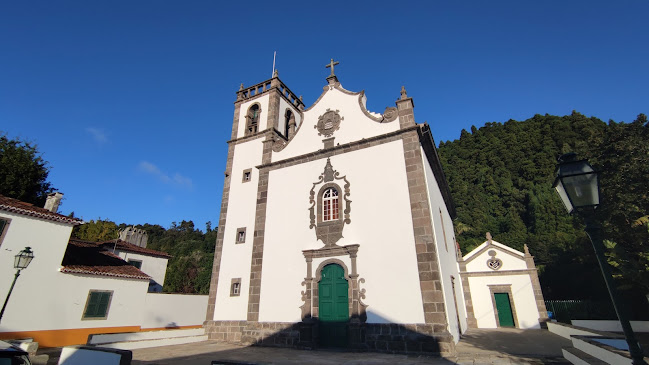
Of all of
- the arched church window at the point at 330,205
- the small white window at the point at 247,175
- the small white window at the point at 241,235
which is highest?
the small white window at the point at 247,175

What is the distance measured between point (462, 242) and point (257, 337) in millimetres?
32627

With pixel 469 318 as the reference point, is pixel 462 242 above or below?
above

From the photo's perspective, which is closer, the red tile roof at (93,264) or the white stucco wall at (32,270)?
the white stucco wall at (32,270)

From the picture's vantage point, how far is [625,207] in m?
16.8

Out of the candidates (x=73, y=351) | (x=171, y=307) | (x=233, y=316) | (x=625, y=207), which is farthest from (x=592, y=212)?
(x=171, y=307)

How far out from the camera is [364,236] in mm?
11562

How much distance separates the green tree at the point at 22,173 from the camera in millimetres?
20219

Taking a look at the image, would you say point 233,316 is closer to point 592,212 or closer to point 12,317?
point 12,317

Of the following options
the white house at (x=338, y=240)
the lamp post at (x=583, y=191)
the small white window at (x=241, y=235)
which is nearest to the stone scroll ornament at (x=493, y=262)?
the white house at (x=338, y=240)

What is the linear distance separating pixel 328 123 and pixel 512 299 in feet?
52.8

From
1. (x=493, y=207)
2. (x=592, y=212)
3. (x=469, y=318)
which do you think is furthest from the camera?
(x=493, y=207)

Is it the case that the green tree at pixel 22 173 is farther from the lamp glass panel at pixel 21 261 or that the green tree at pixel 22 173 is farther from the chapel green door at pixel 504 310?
the chapel green door at pixel 504 310

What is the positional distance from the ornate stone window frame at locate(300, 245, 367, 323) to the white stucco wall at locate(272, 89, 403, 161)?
15.8ft

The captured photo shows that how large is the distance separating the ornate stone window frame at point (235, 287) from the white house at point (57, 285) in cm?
517
